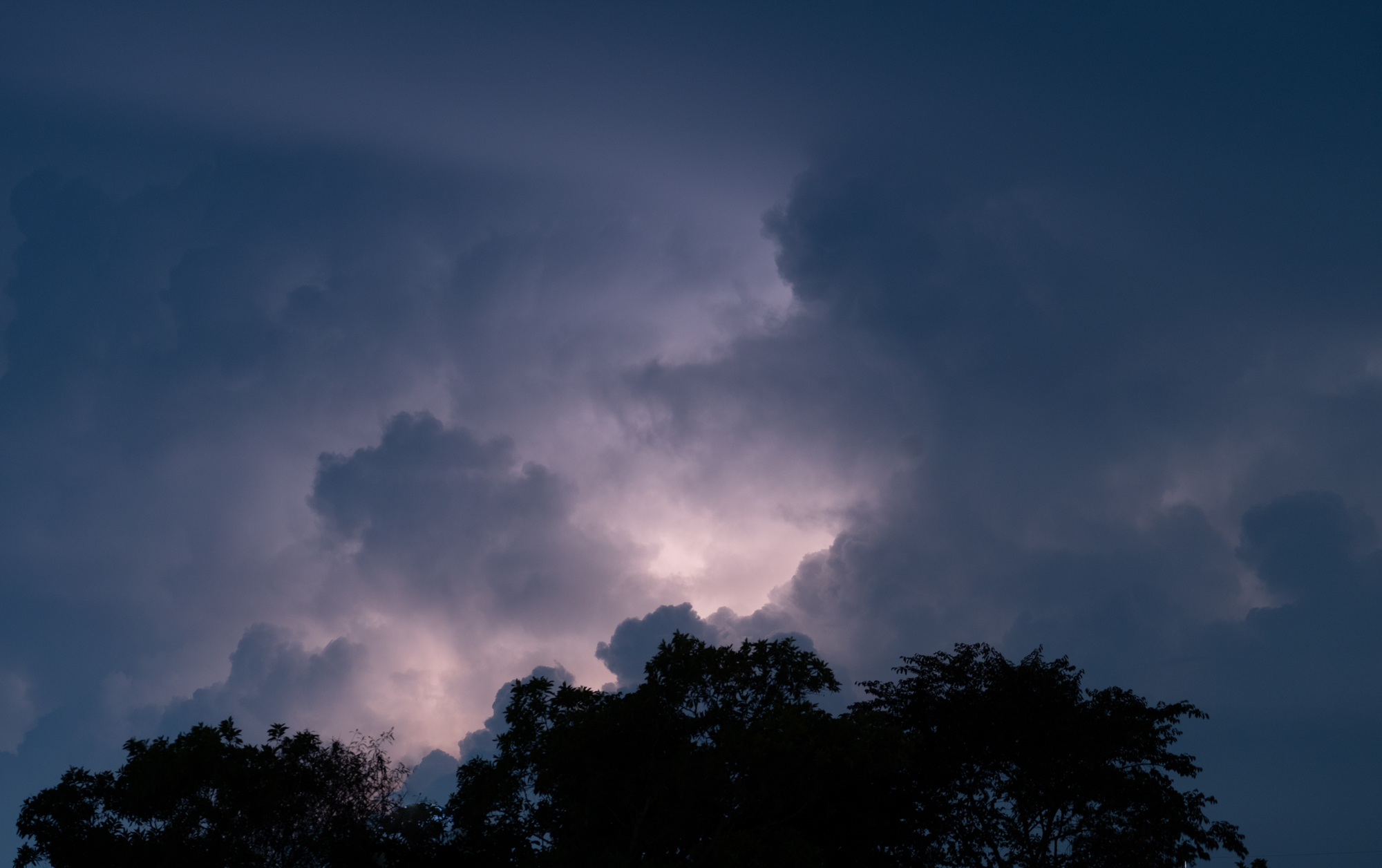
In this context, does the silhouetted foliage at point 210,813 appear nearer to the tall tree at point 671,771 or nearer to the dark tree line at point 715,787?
the dark tree line at point 715,787

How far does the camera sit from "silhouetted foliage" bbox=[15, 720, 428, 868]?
26328 millimetres

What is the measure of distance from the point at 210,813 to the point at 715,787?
56.6 ft

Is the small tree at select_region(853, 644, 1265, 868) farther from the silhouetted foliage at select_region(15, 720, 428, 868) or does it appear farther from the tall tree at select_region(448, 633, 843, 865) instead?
the silhouetted foliage at select_region(15, 720, 428, 868)

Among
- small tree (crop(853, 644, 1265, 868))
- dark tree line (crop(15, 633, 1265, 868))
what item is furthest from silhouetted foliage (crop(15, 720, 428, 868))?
small tree (crop(853, 644, 1265, 868))

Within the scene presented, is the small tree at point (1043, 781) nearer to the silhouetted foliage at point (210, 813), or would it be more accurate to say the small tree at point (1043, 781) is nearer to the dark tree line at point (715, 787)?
the dark tree line at point (715, 787)

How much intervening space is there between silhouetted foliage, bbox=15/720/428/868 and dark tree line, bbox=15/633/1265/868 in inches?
2.5

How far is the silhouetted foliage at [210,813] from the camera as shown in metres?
26.3

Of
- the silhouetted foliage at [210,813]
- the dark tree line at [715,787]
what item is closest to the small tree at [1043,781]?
the dark tree line at [715,787]

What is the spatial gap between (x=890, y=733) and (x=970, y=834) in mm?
11024

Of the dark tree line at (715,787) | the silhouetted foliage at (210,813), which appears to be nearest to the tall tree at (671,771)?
the dark tree line at (715,787)

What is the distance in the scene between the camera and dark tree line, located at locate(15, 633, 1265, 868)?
23.5 m

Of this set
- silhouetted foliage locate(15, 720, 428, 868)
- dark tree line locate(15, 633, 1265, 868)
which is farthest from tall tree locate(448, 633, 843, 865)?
silhouetted foliage locate(15, 720, 428, 868)

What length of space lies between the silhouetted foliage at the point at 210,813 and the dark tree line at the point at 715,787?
0.21 ft

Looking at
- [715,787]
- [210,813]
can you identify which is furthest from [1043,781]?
[210,813]
